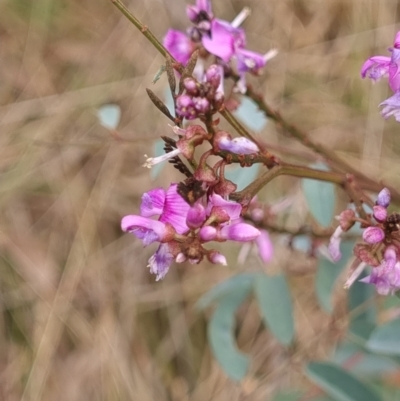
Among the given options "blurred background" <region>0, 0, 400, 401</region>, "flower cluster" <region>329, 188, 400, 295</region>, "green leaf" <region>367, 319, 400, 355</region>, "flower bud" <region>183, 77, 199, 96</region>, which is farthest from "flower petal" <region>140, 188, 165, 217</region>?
"blurred background" <region>0, 0, 400, 401</region>

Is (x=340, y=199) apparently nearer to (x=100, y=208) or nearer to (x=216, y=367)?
(x=216, y=367)

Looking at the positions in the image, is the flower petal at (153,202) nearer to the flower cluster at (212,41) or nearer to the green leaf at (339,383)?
the flower cluster at (212,41)

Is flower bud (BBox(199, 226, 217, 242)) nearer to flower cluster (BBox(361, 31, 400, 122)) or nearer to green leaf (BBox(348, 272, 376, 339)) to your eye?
flower cluster (BBox(361, 31, 400, 122))

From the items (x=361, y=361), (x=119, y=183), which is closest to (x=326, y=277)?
(x=361, y=361)

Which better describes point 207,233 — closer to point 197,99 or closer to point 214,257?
point 214,257

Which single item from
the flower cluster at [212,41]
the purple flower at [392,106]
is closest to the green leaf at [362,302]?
the flower cluster at [212,41]

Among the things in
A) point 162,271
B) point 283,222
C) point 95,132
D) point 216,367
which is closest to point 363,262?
point 162,271

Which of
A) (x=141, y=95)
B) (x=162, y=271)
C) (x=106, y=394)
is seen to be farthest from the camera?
(x=141, y=95)

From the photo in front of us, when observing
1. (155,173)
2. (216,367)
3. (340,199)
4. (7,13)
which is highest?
(7,13)
